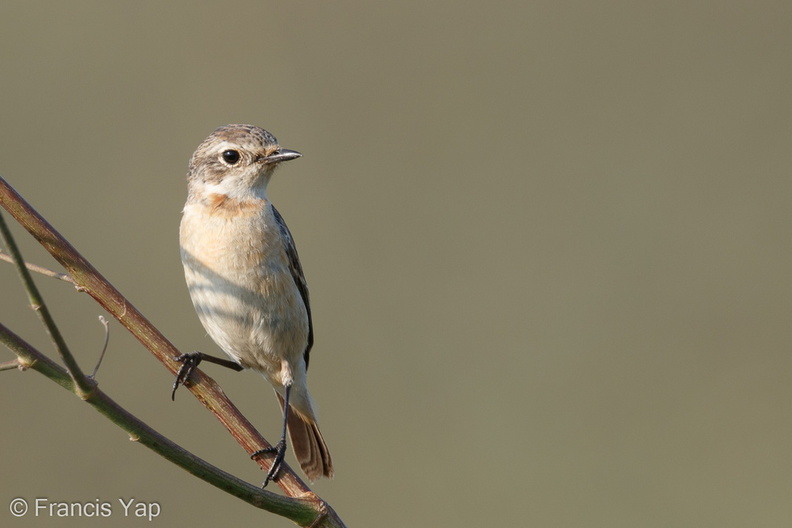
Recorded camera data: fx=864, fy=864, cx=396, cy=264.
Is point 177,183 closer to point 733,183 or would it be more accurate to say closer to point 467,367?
point 467,367

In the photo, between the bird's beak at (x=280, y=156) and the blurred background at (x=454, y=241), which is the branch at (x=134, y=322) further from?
the blurred background at (x=454, y=241)

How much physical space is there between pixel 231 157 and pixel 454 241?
3.92 metres

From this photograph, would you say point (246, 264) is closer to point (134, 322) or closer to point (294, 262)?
point (294, 262)

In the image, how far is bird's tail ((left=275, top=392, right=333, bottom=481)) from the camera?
4.27m

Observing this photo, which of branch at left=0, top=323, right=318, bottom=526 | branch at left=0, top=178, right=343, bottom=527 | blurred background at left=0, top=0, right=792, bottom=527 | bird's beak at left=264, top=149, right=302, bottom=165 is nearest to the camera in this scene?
branch at left=0, top=323, right=318, bottom=526

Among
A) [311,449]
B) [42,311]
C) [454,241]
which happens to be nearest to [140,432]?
[42,311]

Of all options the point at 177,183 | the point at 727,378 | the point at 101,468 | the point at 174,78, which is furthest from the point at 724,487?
the point at 174,78

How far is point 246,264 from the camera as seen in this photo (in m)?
3.75

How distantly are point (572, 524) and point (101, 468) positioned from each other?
10.5 feet

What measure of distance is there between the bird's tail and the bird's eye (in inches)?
52.9

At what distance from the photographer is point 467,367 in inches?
271

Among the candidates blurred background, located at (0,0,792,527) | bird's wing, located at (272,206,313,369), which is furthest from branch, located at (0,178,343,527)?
blurred background, located at (0,0,792,527)

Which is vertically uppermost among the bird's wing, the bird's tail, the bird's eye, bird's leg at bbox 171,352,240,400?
the bird's eye

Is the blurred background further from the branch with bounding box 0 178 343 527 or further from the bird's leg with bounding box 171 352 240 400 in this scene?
the branch with bounding box 0 178 343 527
